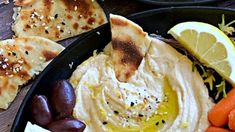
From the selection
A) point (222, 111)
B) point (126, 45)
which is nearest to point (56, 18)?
point (126, 45)

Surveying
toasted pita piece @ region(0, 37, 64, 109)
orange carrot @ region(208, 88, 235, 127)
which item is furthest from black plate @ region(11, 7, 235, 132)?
orange carrot @ region(208, 88, 235, 127)

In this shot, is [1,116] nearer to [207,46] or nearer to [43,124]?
[43,124]

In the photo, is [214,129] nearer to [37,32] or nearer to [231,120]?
[231,120]

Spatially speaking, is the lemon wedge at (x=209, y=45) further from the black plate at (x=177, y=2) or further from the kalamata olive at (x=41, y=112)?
the kalamata olive at (x=41, y=112)

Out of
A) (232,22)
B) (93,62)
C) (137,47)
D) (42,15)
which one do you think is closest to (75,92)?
(93,62)

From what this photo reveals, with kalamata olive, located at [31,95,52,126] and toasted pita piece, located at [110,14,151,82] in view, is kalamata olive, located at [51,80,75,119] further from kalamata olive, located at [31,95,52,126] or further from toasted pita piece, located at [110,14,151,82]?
toasted pita piece, located at [110,14,151,82]

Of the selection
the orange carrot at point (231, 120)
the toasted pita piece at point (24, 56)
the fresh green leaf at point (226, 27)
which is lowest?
the orange carrot at point (231, 120)

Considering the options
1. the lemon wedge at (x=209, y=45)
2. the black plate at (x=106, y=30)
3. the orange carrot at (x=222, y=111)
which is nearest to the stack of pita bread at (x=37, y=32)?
the black plate at (x=106, y=30)

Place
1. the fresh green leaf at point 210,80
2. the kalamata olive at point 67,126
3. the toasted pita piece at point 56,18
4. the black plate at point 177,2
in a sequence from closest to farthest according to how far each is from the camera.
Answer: the kalamata olive at point 67,126, the fresh green leaf at point 210,80, the black plate at point 177,2, the toasted pita piece at point 56,18
